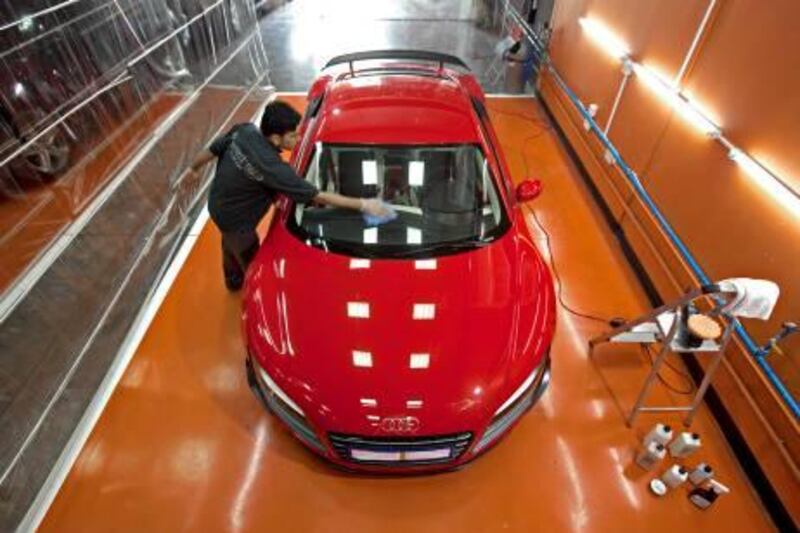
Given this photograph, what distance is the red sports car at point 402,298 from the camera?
6.22 feet

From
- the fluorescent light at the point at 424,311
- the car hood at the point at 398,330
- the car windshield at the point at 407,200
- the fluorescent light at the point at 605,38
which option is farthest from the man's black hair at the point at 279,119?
the fluorescent light at the point at 605,38

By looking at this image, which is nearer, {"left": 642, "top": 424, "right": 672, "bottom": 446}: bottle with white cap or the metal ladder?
the metal ladder

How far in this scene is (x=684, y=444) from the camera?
2299mm

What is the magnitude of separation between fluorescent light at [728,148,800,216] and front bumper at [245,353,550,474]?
156 centimetres

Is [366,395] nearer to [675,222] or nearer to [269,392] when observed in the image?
[269,392]

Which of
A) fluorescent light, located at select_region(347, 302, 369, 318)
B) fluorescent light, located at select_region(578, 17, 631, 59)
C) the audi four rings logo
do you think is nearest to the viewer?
the audi four rings logo

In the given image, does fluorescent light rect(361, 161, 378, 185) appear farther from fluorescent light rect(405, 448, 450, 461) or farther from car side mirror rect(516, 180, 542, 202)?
fluorescent light rect(405, 448, 450, 461)

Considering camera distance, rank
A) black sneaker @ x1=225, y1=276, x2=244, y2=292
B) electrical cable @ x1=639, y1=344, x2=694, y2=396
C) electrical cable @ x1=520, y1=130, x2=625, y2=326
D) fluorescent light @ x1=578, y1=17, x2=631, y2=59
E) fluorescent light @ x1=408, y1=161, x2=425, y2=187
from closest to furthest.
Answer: fluorescent light @ x1=408, y1=161, x2=425, y2=187 < electrical cable @ x1=639, y1=344, x2=694, y2=396 < electrical cable @ x1=520, y1=130, x2=625, y2=326 < black sneaker @ x1=225, y1=276, x2=244, y2=292 < fluorescent light @ x1=578, y1=17, x2=631, y2=59

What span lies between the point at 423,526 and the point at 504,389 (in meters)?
0.81

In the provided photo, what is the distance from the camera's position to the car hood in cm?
187

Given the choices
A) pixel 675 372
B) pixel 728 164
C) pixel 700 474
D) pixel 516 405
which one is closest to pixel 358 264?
pixel 516 405

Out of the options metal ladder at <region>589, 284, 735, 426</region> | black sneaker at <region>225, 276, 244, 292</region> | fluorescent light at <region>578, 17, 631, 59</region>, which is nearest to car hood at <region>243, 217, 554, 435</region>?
metal ladder at <region>589, 284, 735, 426</region>

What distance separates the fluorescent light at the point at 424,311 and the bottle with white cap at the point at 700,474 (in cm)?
160

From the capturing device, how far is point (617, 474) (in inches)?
91.7
